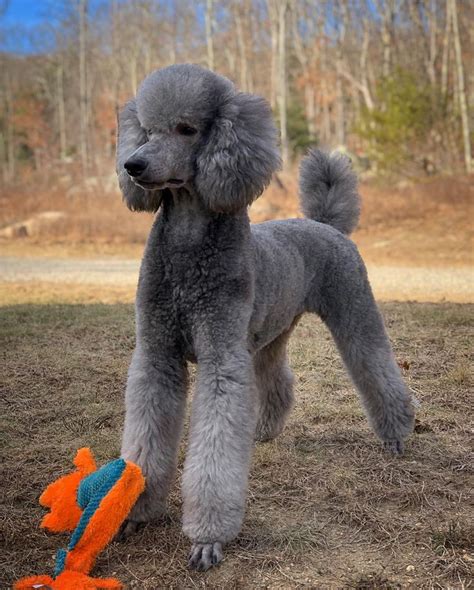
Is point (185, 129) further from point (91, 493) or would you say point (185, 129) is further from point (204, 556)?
point (204, 556)

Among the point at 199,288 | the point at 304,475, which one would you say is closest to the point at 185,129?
the point at 199,288

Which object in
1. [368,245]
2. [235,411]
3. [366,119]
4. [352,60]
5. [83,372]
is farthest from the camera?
[352,60]

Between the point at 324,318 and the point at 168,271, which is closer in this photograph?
the point at 168,271

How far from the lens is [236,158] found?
250 cm

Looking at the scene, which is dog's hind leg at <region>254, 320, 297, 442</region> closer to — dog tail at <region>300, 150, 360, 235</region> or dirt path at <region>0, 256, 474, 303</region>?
dog tail at <region>300, 150, 360, 235</region>

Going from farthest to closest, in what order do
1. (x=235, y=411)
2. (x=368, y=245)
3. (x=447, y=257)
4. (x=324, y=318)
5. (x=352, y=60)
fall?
1. (x=352, y=60)
2. (x=368, y=245)
3. (x=447, y=257)
4. (x=324, y=318)
5. (x=235, y=411)

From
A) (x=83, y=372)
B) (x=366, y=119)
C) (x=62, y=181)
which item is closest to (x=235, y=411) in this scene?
(x=83, y=372)

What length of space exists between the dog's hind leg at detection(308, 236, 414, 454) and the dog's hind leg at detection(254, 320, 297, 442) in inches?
12.9

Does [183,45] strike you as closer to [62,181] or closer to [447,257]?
[62,181]

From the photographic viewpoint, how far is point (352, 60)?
105 ft

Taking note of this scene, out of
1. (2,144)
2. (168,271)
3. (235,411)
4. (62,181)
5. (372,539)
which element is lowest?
(372,539)

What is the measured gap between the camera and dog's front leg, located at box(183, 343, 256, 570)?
2.50 meters

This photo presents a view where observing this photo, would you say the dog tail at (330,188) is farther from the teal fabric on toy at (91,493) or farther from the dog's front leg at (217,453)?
the teal fabric on toy at (91,493)

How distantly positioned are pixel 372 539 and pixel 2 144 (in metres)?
37.3
